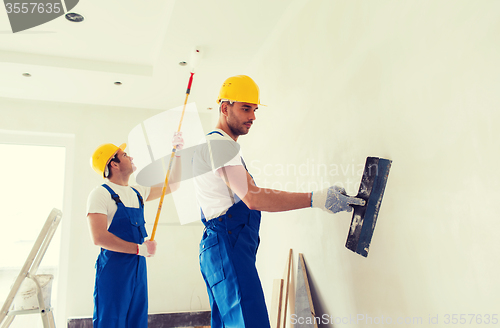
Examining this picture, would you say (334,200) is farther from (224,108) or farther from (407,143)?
(224,108)

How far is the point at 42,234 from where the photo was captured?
1.70m

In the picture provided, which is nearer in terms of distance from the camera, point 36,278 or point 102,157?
point 36,278

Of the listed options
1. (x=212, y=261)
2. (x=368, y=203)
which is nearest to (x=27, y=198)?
(x=212, y=261)

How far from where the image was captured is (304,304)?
180cm

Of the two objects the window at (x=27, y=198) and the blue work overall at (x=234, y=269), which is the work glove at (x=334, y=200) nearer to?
the blue work overall at (x=234, y=269)

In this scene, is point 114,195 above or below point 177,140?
below

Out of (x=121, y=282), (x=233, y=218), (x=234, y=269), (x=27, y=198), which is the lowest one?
(x=121, y=282)

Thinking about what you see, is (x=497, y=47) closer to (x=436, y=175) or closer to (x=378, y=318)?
(x=436, y=175)

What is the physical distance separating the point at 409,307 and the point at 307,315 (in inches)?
29.3

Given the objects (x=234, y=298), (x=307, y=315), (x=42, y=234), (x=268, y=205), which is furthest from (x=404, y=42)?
(x=42, y=234)

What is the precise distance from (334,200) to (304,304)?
0.76 metres

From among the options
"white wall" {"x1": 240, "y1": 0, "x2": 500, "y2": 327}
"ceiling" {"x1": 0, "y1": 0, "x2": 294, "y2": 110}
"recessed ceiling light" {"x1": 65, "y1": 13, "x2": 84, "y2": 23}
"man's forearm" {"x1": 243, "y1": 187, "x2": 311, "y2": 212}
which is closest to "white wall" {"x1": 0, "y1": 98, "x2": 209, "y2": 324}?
"ceiling" {"x1": 0, "y1": 0, "x2": 294, "y2": 110}

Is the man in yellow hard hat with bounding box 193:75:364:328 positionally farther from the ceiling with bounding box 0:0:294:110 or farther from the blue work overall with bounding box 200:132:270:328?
the ceiling with bounding box 0:0:294:110

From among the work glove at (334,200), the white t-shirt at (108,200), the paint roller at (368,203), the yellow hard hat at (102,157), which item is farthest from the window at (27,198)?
the paint roller at (368,203)
